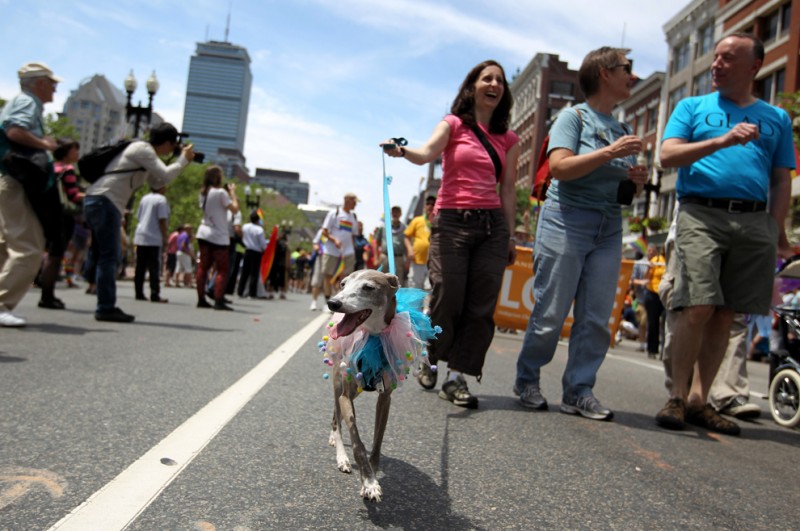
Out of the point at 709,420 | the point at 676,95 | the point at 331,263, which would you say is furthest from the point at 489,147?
the point at 676,95

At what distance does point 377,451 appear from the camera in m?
2.77

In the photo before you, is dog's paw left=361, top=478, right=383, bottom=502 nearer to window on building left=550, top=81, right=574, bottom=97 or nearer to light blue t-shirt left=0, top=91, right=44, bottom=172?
light blue t-shirt left=0, top=91, right=44, bottom=172

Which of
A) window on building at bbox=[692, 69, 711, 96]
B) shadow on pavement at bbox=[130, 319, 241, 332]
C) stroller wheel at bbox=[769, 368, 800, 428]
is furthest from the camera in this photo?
window on building at bbox=[692, 69, 711, 96]

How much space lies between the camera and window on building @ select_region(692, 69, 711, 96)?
1693 inches

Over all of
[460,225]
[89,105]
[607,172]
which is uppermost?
[89,105]

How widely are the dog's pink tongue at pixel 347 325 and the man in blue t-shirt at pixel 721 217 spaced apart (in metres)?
2.72

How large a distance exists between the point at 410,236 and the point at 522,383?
23.8 feet

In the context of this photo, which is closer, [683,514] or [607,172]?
[683,514]

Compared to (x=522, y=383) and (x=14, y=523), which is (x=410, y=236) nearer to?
(x=522, y=383)

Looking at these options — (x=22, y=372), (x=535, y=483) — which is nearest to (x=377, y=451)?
(x=535, y=483)

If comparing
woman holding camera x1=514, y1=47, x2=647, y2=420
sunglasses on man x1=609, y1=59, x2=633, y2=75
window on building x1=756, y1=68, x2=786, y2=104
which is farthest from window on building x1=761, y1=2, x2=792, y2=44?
woman holding camera x1=514, y1=47, x2=647, y2=420

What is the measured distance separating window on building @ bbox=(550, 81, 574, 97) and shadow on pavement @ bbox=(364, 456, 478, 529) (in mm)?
83646

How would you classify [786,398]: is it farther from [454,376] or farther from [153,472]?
[153,472]

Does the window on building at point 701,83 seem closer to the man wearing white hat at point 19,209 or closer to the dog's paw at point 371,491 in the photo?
the man wearing white hat at point 19,209
